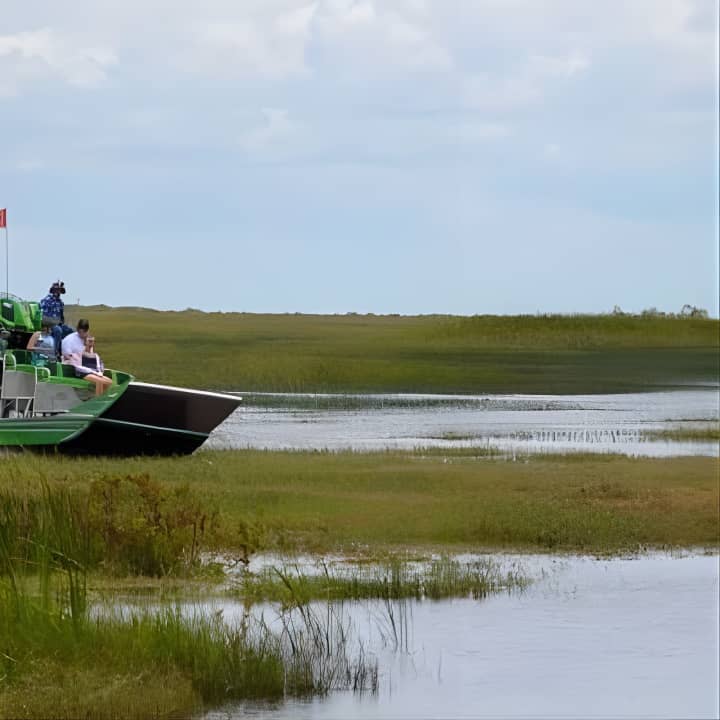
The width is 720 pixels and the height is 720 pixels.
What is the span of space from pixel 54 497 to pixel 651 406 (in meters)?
29.3

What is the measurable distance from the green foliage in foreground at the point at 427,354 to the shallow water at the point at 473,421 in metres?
4.26

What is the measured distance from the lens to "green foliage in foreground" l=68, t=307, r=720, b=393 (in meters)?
51.7

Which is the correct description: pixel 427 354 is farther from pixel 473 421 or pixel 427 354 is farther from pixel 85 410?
pixel 85 410

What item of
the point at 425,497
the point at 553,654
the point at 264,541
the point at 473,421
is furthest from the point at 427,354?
the point at 553,654

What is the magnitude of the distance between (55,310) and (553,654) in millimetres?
13746

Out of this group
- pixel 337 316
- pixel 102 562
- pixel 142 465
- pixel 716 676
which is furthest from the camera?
pixel 337 316

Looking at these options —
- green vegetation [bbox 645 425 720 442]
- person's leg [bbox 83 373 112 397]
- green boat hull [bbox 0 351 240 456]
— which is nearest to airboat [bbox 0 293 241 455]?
green boat hull [bbox 0 351 240 456]

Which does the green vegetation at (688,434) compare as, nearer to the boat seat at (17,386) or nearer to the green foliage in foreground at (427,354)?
the boat seat at (17,386)

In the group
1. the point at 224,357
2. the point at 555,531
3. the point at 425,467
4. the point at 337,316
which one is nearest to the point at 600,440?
the point at 425,467

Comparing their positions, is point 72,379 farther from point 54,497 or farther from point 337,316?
point 337,316

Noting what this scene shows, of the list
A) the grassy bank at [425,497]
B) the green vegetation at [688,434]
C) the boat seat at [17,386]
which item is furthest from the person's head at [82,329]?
the green vegetation at [688,434]

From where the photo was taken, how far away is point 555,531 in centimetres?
1847

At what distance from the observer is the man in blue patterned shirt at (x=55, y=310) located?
25766 millimetres

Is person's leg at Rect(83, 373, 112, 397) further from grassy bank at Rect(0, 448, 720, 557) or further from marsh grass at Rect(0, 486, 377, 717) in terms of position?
marsh grass at Rect(0, 486, 377, 717)
